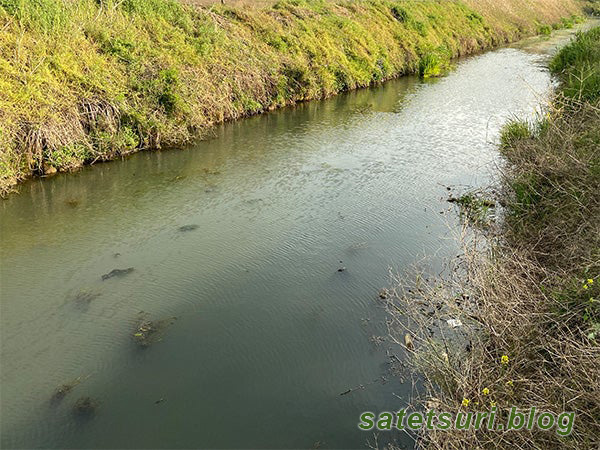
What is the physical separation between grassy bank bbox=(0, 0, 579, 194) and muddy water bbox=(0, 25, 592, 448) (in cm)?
67

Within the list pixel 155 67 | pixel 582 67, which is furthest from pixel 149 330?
pixel 582 67

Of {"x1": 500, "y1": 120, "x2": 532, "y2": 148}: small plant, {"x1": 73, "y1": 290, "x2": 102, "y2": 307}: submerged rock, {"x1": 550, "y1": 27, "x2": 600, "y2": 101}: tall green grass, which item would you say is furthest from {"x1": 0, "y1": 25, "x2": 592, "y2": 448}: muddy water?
{"x1": 550, "y1": 27, "x2": 600, "y2": 101}: tall green grass

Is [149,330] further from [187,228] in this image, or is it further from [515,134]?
[515,134]

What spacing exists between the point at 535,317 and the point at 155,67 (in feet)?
32.5

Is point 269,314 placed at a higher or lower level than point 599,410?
lower

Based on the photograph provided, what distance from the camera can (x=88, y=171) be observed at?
30.8 ft

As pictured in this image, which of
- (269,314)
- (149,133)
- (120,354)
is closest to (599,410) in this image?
(269,314)

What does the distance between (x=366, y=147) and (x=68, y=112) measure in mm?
6120

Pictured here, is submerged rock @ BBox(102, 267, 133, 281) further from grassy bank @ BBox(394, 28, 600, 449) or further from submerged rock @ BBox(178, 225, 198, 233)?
grassy bank @ BBox(394, 28, 600, 449)

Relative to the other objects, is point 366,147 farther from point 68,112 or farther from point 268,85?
point 68,112

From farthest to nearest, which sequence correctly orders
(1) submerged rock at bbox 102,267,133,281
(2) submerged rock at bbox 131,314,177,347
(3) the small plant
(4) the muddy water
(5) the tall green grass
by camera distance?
(3) the small plant, (5) the tall green grass, (1) submerged rock at bbox 102,267,133,281, (2) submerged rock at bbox 131,314,177,347, (4) the muddy water

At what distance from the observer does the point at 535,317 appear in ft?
12.3

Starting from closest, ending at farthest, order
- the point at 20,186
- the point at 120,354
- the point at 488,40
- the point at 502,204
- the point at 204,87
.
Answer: the point at 120,354, the point at 502,204, the point at 20,186, the point at 204,87, the point at 488,40

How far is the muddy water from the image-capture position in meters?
4.11
